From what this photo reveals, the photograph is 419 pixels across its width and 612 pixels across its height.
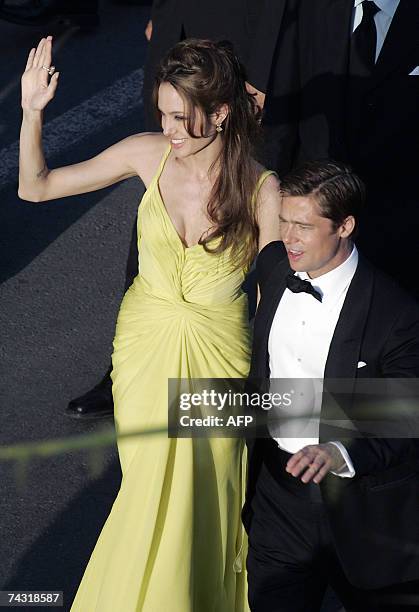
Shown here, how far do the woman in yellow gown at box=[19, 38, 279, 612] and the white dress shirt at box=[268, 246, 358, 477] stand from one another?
51 cm

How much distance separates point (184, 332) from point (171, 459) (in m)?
0.43

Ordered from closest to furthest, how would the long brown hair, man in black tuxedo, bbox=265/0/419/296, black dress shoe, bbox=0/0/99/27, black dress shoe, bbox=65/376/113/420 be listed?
1. the long brown hair
2. man in black tuxedo, bbox=265/0/419/296
3. black dress shoe, bbox=65/376/113/420
4. black dress shoe, bbox=0/0/99/27

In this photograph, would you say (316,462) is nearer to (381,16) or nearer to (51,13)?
(381,16)

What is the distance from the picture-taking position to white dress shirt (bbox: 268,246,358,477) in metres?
3.63

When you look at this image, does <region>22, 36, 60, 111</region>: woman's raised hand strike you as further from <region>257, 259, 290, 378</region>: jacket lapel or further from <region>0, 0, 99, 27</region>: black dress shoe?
<region>0, 0, 99, 27</region>: black dress shoe

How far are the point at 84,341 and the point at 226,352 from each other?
6.55 ft

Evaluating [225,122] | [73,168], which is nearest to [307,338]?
[225,122]

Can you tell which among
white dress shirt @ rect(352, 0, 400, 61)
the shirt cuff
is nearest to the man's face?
the shirt cuff

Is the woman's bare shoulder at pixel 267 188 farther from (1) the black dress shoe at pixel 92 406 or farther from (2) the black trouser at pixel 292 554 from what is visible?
(1) the black dress shoe at pixel 92 406

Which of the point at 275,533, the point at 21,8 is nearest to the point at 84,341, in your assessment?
the point at 275,533

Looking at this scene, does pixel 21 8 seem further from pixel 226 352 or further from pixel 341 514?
pixel 341 514

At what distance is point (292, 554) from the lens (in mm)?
3777

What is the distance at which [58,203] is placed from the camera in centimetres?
741

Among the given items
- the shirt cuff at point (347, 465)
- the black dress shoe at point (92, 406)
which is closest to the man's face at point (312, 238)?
the shirt cuff at point (347, 465)
